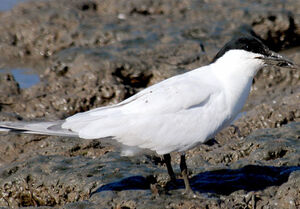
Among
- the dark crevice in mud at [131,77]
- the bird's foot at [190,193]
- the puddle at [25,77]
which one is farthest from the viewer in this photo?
the puddle at [25,77]

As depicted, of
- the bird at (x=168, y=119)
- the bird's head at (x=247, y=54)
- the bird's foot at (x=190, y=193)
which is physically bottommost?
the bird's foot at (x=190, y=193)

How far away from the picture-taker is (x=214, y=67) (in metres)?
5.25

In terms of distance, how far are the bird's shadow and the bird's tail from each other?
57 centimetres

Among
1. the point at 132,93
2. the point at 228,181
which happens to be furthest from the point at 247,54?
the point at 132,93

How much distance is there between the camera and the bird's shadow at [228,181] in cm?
500

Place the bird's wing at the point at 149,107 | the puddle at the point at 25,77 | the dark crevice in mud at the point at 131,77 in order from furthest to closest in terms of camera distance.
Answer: the puddle at the point at 25,77, the dark crevice in mud at the point at 131,77, the bird's wing at the point at 149,107

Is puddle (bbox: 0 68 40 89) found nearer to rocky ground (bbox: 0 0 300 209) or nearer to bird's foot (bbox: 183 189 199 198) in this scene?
rocky ground (bbox: 0 0 300 209)

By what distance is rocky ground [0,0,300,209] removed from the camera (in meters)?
5.03

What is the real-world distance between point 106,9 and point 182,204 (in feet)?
20.3

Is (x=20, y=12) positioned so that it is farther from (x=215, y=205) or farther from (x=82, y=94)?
(x=215, y=205)

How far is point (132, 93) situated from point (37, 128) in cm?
286

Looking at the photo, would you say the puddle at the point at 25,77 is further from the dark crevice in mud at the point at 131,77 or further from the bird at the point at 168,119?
the bird at the point at 168,119

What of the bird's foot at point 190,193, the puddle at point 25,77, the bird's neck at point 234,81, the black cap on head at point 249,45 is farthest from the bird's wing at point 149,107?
the puddle at point 25,77

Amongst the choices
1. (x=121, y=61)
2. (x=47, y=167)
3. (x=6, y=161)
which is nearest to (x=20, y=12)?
(x=121, y=61)
